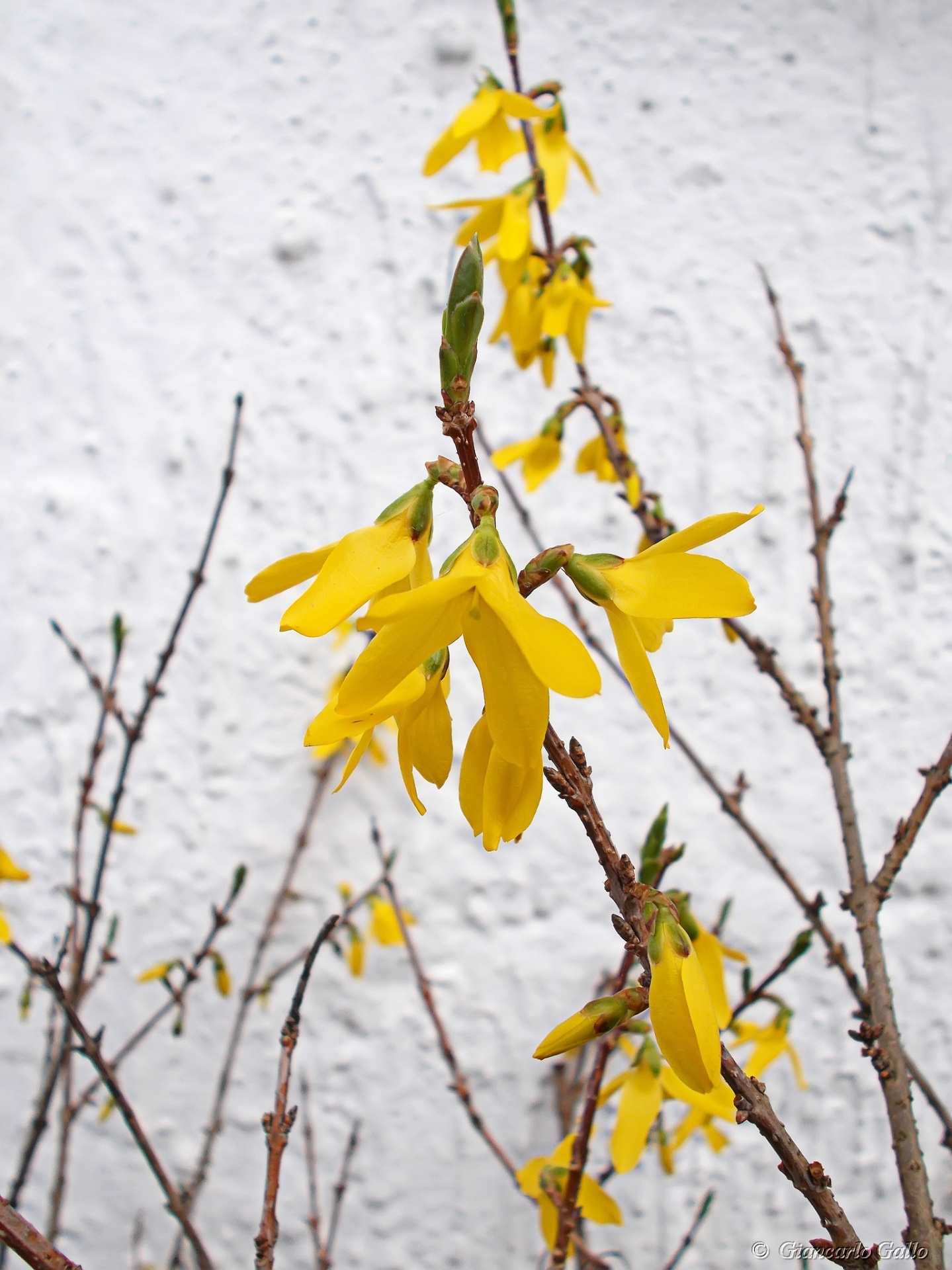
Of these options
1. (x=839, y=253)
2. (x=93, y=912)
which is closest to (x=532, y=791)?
(x=93, y=912)

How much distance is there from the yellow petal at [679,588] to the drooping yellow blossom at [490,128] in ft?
1.40

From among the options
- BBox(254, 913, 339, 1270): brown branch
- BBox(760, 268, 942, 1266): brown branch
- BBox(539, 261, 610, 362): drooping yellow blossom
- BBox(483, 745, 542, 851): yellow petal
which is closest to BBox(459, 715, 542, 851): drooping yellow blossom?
BBox(483, 745, 542, 851): yellow petal

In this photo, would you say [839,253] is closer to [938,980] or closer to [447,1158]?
[938,980]

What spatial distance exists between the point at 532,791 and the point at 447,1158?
77cm

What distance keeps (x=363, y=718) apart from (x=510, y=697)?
48 mm

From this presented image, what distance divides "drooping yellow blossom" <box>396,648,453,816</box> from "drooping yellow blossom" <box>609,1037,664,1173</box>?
266mm

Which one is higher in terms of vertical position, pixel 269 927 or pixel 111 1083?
pixel 269 927

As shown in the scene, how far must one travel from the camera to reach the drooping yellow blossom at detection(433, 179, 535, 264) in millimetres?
574

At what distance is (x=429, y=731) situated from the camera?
28 centimetres

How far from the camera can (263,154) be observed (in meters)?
1.05

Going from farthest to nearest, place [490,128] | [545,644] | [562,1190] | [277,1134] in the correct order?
[490,128] < [562,1190] < [277,1134] < [545,644]

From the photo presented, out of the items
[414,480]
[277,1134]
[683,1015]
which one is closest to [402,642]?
[683,1015]

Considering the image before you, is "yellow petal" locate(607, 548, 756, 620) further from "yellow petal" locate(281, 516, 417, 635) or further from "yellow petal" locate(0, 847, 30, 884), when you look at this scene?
"yellow petal" locate(0, 847, 30, 884)

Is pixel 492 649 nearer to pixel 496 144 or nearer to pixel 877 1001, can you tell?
pixel 877 1001
